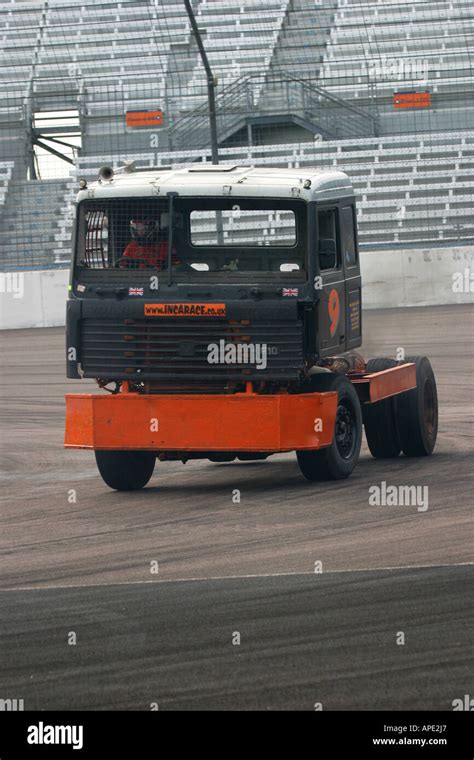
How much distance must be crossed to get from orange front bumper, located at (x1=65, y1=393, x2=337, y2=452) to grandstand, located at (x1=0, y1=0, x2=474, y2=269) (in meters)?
16.7

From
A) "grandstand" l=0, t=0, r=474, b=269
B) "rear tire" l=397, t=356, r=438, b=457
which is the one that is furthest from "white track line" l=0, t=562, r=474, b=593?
"grandstand" l=0, t=0, r=474, b=269

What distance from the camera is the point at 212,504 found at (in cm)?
1014

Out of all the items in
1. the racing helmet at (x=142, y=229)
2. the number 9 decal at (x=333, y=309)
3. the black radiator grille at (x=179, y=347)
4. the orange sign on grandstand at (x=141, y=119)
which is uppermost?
the orange sign on grandstand at (x=141, y=119)

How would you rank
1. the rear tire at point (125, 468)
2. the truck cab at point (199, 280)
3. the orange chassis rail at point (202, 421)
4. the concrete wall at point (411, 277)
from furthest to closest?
the concrete wall at point (411, 277), the rear tire at point (125, 468), the truck cab at point (199, 280), the orange chassis rail at point (202, 421)

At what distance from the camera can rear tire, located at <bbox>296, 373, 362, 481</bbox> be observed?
10.5m

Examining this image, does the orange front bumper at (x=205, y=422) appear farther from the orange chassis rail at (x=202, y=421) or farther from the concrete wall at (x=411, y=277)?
the concrete wall at (x=411, y=277)

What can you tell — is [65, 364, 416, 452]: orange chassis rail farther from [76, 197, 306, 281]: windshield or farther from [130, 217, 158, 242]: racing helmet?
[130, 217, 158, 242]: racing helmet

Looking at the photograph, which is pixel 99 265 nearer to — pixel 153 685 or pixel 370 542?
pixel 370 542

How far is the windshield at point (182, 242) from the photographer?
10.5 meters

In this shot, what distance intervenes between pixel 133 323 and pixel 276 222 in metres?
1.57

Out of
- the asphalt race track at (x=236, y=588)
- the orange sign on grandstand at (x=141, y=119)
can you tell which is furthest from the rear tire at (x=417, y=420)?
the orange sign on grandstand at (x=141, y=119)

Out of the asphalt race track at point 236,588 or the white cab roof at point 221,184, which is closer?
the asphalt race track at point 236,588

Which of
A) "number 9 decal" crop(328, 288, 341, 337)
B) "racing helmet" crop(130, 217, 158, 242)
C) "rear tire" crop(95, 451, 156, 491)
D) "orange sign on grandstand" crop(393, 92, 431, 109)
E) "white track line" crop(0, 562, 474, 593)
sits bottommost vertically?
"white track line" crop(0, 562, 474, 593)

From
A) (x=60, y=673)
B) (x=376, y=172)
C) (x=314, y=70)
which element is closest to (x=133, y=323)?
(x=60, y=673)
